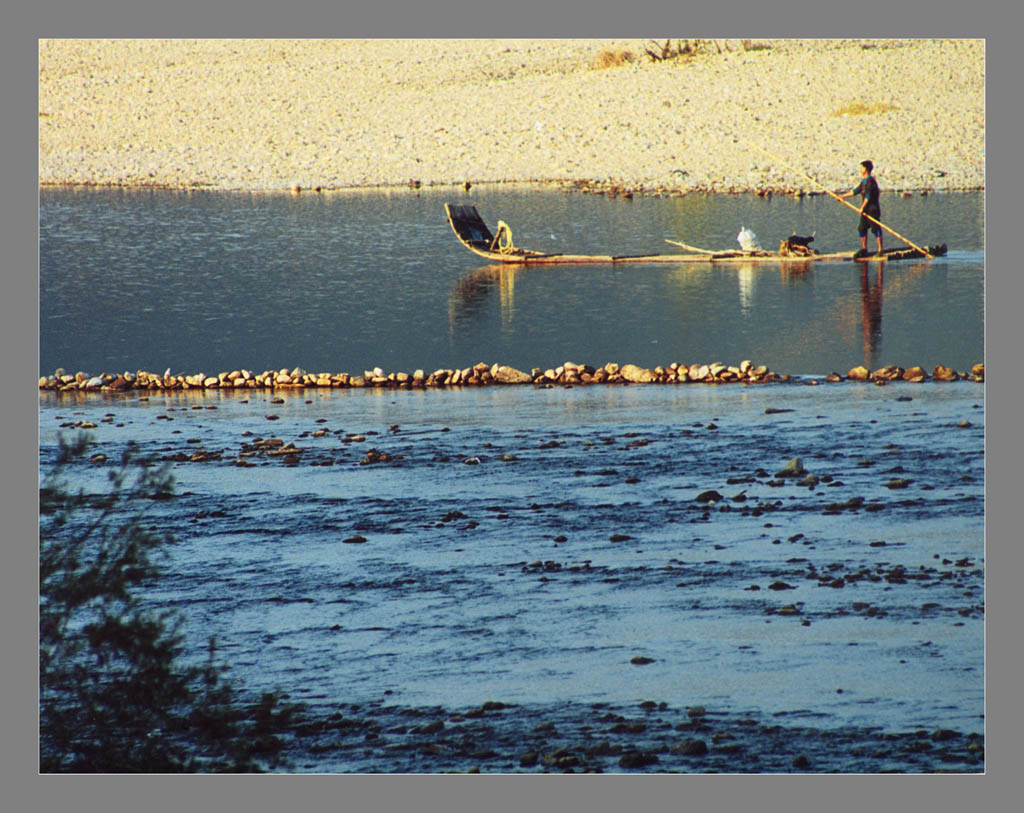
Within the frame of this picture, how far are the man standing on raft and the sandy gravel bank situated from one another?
0.17 feet

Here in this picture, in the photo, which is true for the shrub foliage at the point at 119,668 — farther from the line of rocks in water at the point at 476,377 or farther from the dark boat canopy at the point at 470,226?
the dark boat canopy at the point at 470,226

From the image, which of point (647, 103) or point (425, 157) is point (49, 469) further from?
point (647, 103)

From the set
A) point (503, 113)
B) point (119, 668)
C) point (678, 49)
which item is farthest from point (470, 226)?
point (119, 668)

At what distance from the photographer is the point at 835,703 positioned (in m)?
5.24

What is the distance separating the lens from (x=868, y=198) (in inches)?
251

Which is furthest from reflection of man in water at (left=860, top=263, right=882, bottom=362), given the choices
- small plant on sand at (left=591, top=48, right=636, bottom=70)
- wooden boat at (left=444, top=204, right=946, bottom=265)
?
small plant on sand at (left=591, top=48, right=636, bottom=70)

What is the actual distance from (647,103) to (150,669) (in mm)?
3142

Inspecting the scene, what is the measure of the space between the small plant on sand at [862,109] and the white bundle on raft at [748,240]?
622 millimetres

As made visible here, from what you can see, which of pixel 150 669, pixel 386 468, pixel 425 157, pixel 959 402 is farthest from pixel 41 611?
pixel 959 402

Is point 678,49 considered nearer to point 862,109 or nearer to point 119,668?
point 862,109

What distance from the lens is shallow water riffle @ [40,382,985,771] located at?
5266mm

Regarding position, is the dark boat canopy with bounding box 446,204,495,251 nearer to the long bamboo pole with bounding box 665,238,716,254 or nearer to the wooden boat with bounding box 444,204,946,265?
the wooden boat with bounding box 444,204,946,265

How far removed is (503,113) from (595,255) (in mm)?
793

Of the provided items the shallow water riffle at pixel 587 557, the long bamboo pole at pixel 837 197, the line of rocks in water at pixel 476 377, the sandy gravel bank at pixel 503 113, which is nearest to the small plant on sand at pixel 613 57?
A: the sandy gravel bank at pixel 503 113
